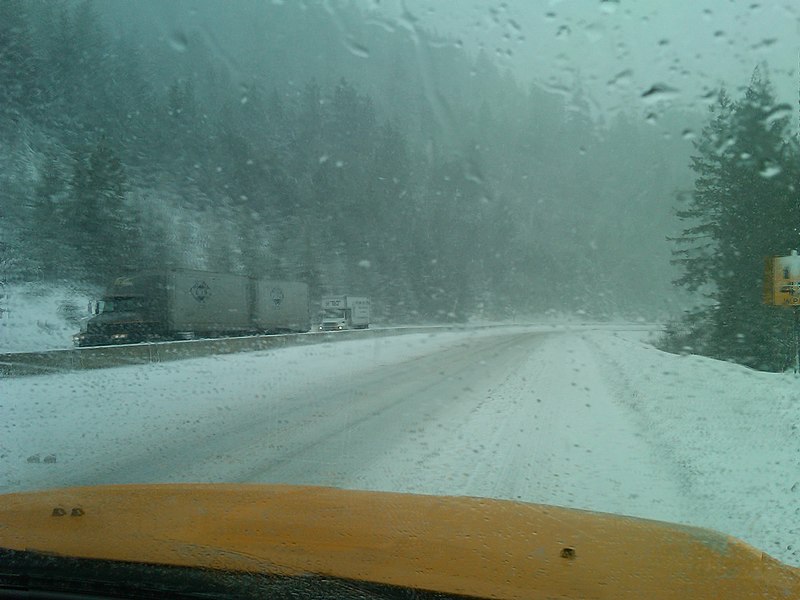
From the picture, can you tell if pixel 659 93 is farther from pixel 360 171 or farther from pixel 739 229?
pixel 360 171

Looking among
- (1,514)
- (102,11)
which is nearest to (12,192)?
(102,11)

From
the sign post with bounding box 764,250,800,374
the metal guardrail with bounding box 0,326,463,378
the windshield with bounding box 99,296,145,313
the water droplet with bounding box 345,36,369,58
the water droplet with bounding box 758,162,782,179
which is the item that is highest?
the water droplet with bounding box 345,36,369,58

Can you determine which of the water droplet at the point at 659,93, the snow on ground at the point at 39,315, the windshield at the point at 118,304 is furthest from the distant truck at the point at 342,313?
the water droplet at the point at 659,93

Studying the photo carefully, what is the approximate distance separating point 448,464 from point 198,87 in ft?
159

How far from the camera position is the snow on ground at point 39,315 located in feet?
110

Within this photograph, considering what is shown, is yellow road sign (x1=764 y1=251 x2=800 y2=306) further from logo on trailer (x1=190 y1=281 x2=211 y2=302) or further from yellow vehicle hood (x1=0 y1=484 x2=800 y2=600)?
logo on trailer (x1=190 y1=281 x2=211 y2=302)

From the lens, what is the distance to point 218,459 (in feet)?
25.2

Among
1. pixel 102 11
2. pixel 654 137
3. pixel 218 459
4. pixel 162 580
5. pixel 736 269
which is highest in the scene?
pixel 102 11

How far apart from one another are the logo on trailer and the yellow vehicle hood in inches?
1091

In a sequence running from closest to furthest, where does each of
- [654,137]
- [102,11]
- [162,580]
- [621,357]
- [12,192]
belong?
[162,580] < [654,137] < [621,357] < [12,192] < [102,11]

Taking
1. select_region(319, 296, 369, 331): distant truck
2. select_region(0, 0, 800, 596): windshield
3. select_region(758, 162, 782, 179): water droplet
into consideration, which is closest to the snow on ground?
select_region(0, 0, 800, 596): windshield

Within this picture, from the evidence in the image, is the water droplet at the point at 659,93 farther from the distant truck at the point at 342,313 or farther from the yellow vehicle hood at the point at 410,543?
the distant truck at the point at 342,313

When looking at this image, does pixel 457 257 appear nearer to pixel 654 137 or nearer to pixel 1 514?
pixel 654 137

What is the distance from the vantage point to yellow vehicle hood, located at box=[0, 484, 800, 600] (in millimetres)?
2756
